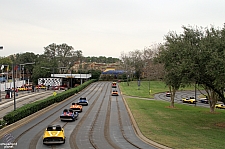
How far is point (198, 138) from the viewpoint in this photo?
20297mm

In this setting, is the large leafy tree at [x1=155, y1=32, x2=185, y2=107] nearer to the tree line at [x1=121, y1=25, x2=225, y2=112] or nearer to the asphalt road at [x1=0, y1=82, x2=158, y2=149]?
the tree line at [x1=121, y1=25, x2=225, y2=112]

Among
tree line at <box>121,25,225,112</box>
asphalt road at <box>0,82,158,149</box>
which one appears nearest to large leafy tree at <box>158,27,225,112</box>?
tree line at <box>121,25,225,112</box>

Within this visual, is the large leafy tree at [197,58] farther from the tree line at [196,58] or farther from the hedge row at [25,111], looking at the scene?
the hedge row at [25,111]

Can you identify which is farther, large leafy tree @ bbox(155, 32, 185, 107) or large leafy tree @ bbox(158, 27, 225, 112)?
large leafy tree @ bbox(155, 32, 185, 107)

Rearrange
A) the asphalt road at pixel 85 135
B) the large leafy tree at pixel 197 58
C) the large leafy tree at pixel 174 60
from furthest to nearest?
the large leafy tree at pixel 174 60 < the large leafy tree at pixel 197 58 < the asphalt road at pixel 85 135

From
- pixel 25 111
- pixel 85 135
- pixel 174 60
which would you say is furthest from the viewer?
pixel 25 111

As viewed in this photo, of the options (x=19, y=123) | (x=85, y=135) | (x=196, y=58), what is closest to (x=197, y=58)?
(x=196, y=58)

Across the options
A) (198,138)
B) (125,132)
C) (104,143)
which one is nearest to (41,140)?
(104,143)

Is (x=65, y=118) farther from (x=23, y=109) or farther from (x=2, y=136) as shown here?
(x=2, y=136)

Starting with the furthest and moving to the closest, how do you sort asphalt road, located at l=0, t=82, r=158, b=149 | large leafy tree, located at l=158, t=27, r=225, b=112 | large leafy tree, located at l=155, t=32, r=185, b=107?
1. large leafy tree, located at l=155, t=32, r=185, b=107
2. large leafy tree, located at l=158, t=27, r=225, b=112
3. asphalt road, located at l=0, t=82, r=158, b=149

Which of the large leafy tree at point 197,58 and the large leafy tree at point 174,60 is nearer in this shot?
the large leafy tree at point 197,58

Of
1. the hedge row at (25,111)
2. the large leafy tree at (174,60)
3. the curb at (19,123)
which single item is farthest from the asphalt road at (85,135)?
the large leafy tree at (174,60)

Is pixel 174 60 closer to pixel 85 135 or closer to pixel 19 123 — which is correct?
pixel 85 135

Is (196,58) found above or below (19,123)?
above
